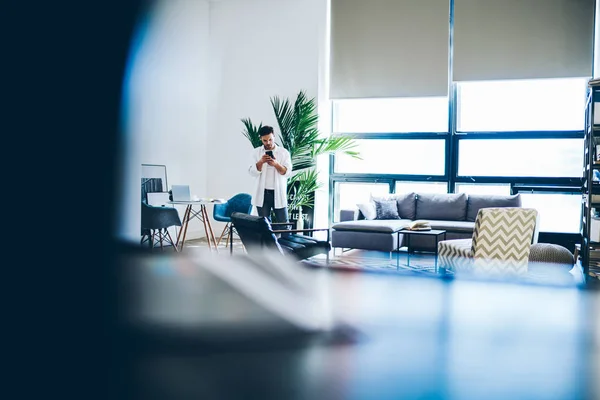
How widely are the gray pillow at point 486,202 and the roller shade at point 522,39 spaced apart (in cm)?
121

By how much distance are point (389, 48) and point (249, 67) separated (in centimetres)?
164

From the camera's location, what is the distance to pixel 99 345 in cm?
39

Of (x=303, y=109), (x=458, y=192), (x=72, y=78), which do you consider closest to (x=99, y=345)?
(x=72, y=78)

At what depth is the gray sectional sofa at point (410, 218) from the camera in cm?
494

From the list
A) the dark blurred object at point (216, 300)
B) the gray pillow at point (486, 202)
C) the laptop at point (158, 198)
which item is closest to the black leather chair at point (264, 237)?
the dark blurred object at point (216, 300)

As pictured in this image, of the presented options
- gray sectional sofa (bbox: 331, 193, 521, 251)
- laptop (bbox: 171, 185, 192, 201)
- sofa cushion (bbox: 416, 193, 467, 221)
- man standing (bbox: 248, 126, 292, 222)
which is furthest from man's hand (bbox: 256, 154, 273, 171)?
sofa cushion (bbox: 416, 193, 467, 221)

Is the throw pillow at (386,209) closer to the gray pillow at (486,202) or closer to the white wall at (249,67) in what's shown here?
the gray pillow at (486,202)

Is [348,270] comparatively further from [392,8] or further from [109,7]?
[392,8]

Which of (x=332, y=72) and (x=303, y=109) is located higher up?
(x=332, y=72)

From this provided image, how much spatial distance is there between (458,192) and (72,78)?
5746 mm

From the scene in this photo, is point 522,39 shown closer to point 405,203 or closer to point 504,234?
point 405,203

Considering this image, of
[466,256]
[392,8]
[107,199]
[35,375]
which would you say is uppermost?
[392,8]

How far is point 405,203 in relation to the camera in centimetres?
571

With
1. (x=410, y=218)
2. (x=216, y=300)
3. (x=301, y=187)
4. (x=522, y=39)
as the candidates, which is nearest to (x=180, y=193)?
(x=301, y=187)
